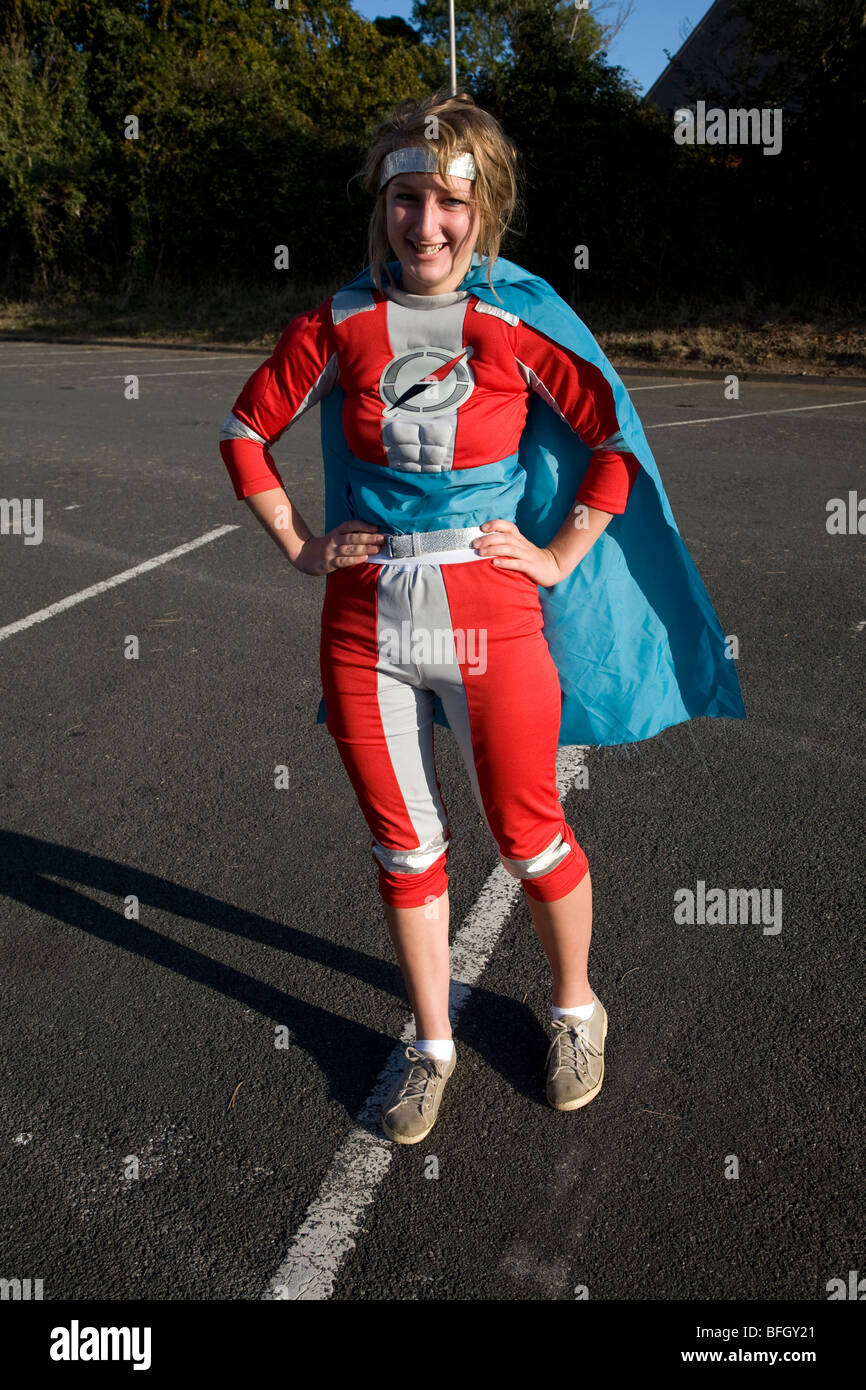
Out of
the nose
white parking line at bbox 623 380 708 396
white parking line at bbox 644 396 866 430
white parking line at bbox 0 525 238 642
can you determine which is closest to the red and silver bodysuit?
the nose

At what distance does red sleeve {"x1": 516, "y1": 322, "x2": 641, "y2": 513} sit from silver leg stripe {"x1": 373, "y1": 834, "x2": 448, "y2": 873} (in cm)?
86

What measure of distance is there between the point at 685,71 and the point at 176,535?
16.0 metres

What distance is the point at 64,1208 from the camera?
96.3 inches

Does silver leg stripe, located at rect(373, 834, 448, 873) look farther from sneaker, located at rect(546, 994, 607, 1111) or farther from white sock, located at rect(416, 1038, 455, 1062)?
sneaker, located at rect(546, 994, 607, 1111)

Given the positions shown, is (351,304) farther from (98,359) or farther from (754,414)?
(98,359)

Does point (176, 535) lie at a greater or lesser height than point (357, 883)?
greater

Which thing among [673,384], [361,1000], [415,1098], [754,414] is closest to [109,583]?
[361,1000]

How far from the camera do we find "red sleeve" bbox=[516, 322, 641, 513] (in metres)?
2.26

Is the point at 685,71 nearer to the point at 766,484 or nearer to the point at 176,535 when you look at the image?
the point at 766,484

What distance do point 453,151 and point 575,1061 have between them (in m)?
2.09

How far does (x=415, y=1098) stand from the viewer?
263 centimetres

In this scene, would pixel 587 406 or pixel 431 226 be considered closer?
pixel 431 226

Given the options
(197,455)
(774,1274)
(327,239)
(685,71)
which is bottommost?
(774,1274)

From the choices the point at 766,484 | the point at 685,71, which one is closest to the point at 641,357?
the point at 685,71
